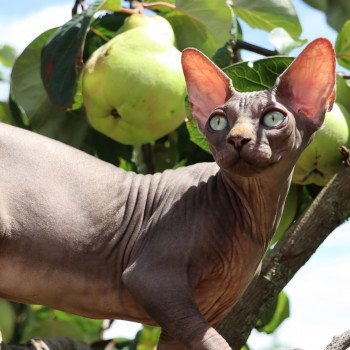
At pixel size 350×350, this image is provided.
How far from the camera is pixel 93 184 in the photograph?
6.73 ft

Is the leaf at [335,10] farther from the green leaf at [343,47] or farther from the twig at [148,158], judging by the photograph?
the twig at [148,158]

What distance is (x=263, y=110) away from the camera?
1.86 meters

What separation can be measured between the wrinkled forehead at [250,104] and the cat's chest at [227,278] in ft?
0.86

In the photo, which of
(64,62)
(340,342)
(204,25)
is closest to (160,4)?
(204,25)

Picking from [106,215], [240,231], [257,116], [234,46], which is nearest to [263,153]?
[257,116]

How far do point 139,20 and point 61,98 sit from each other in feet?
0.92

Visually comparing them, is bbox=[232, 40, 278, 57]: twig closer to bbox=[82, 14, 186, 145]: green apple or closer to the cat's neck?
bbox=[82, 14, 186, 145]: green apple

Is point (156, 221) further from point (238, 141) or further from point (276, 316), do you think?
point (276, 316)

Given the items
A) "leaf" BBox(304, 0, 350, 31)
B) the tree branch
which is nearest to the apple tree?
the tree branch

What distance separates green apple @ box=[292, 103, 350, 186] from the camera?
2412 millimetres

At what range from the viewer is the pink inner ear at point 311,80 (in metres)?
1.93

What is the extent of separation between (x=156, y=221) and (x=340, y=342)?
0.39 meters

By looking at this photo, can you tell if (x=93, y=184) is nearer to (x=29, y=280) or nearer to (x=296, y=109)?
(x=29, y=280)

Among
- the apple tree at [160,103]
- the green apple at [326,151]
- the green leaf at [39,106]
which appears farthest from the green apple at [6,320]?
the green apple at [326,151]
